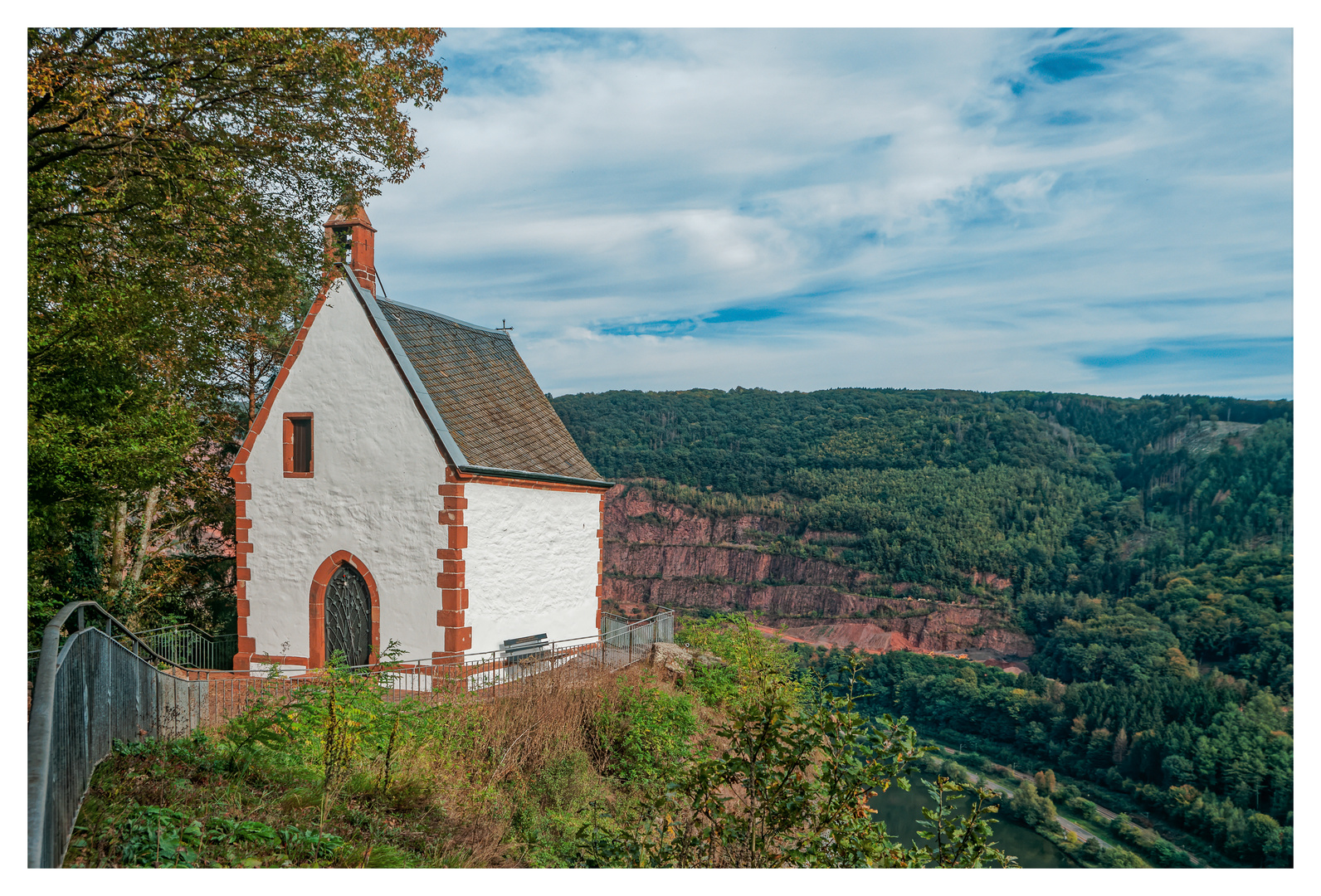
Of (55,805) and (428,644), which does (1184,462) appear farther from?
(55,805)

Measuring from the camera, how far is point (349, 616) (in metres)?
12.2

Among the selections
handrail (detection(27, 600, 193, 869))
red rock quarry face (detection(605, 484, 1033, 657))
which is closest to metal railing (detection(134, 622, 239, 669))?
handrail (detection(27, 600, 193, 869))

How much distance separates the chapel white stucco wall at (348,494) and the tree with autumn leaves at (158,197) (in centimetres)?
179

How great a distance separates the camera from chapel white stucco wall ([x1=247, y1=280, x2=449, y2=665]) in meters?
11.9

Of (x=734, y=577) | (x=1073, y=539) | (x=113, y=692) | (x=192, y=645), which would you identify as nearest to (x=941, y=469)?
(x=1073, y=539)

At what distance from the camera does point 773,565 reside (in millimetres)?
61156

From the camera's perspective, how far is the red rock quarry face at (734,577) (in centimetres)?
5403

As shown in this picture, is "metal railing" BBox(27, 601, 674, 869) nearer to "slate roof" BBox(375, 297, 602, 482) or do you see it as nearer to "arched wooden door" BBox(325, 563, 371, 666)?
"arched wooden door" BBox(325, 563, 371, 666)

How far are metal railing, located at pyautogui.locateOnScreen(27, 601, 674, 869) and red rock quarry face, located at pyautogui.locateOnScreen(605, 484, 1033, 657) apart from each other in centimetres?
4262

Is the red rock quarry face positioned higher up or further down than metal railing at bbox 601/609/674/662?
further down

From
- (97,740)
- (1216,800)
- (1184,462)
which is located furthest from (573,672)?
(1184,462)

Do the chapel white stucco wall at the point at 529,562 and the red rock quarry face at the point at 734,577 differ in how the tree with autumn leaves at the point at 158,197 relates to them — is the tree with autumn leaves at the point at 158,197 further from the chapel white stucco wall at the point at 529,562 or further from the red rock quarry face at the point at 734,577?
the red rock quarry face at the point at 734,577

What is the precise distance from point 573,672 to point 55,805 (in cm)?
746

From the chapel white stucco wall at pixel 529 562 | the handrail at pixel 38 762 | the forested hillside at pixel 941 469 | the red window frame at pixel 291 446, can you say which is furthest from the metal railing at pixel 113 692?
the forested hillside at pixel 941 469
